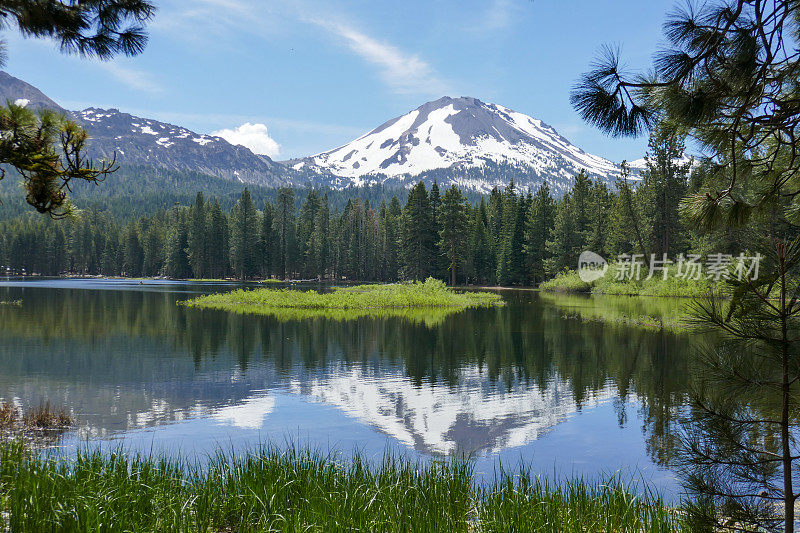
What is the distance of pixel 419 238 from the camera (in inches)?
2904

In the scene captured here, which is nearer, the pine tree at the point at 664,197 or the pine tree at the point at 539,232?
the pine tree at the point at 664,197

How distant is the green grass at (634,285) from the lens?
42.5 m

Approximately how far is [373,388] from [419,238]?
60567 mm

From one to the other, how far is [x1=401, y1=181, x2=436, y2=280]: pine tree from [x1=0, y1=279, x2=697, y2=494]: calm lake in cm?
4826

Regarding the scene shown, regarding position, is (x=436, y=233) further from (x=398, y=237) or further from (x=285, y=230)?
(x=285, y=230)

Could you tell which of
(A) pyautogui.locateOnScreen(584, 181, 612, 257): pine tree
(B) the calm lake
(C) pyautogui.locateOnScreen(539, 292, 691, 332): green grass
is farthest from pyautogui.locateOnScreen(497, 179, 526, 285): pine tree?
(B) the calm lake

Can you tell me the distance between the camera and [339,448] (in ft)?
29.2

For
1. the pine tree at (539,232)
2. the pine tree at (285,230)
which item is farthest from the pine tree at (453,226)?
the pine tree at (285,230)

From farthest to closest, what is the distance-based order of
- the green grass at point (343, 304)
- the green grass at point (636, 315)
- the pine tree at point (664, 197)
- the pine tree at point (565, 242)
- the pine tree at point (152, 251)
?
the pine tree at point (152, 251), the pine tree at point (565, 242), the pine tree at point (664, 197), the green grass at point (343, 304), the green grass at point (636, 315)

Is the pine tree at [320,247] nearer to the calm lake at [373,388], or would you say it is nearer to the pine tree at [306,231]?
the pine tree at [306,231]

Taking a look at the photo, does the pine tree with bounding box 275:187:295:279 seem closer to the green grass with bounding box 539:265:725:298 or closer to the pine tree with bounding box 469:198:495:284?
the pine tree with bounding box 469:198:495:284

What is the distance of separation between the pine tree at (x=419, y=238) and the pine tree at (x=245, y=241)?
3290 cm

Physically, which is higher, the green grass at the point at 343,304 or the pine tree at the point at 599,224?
the pine tree at the point at 599,224

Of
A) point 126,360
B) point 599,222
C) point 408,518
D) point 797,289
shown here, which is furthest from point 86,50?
point 599,222
